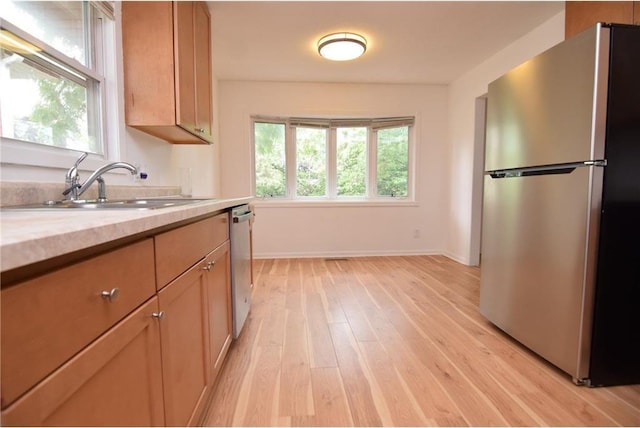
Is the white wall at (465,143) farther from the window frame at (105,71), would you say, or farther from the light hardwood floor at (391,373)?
the window frame at (105,71)

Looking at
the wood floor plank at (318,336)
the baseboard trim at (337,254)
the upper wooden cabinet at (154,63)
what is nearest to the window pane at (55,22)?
the upper wooden cabinet at (154,63)

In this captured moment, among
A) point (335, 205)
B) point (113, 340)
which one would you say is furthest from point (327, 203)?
point (113, 340)

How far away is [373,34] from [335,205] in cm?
211

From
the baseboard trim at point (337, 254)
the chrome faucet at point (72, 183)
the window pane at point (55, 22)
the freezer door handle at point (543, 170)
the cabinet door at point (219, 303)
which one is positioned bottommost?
the baseboard trim at point (337, 254)

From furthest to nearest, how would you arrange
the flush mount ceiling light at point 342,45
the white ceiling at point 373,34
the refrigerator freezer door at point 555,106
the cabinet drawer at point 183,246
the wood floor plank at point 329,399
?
the flush mount ceiling light at point 342,45, the white ceiling at point 373,34, the refrigerator freezer door at point 555,106, the wood floor plank at point 329,399, the cabinet drawer at point 183,246

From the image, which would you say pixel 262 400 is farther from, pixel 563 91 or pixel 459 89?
pixel 459 89

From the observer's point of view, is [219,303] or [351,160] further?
[351,160]

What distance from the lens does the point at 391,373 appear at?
60.6 inches

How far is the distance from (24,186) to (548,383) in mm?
2378

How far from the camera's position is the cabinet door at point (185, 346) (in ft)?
2.76

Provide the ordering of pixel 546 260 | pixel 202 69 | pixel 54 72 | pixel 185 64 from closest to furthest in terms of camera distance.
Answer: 1. pixel 54 72
2. pixel 546 260
3. pixel 185 64
4. pixel 202 69

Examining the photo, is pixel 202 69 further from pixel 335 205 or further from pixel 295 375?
pixel 335 205

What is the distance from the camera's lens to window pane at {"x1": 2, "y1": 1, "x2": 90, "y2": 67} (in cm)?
115

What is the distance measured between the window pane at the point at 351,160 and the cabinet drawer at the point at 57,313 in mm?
3790
